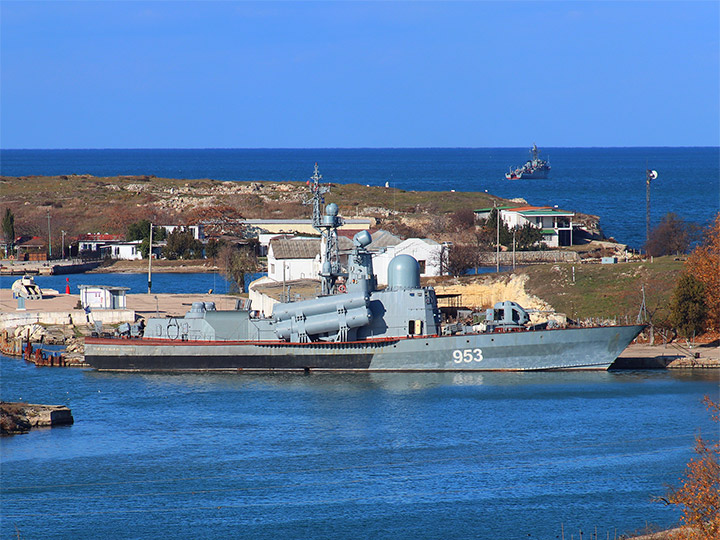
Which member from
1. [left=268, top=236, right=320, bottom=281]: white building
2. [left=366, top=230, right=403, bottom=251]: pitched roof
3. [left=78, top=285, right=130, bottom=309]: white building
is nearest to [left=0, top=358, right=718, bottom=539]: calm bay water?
[left=78, top=285, right=130, bottom=309]: white building

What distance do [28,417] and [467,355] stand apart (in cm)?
1972

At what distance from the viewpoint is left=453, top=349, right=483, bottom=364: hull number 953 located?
4728cm

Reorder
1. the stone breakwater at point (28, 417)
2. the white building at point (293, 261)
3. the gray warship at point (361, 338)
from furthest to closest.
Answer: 1. the white building at point (293, 261)
2. the gray warship at point (361, 338)
3. the stone breakwater at point (28, 417)

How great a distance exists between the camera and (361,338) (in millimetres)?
48500

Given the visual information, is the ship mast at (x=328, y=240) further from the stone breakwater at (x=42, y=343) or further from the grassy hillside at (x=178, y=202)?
the grassy hillside at (x=178, y=202)

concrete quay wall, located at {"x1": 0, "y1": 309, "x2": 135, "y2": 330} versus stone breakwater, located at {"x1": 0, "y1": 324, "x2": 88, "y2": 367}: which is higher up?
concrete quay wall, located at {"x1": 0, "y1": 309, "x2": 135, "y2": 330}

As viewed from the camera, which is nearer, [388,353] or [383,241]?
[388,353]

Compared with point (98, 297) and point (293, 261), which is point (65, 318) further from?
point (293, 261)

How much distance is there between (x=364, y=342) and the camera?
4784 centimetres

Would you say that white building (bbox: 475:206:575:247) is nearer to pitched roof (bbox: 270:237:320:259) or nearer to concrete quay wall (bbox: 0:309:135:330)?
pitched roof (bbox: 270:237:320:259)

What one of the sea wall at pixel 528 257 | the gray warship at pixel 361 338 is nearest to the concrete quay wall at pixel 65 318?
the gray warship at pixel 361 338

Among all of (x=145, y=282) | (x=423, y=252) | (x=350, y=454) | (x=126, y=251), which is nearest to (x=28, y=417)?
(x=350, y=454)

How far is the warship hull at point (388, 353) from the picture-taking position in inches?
1848

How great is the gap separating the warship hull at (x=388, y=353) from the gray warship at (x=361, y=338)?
0.15ft
